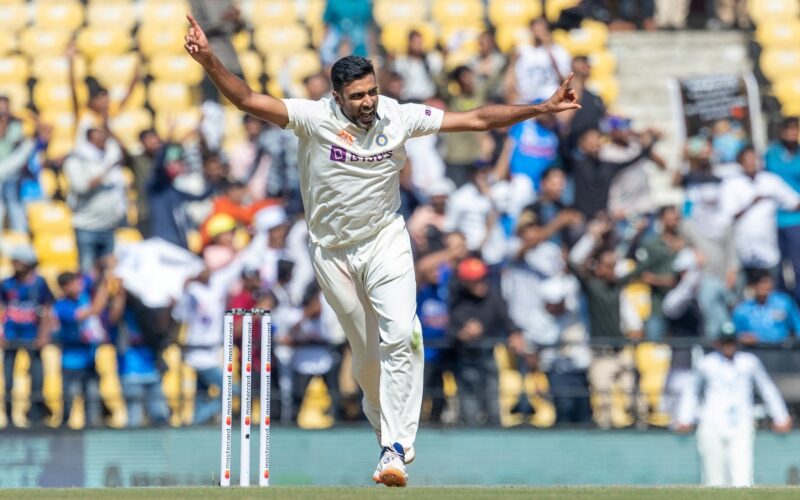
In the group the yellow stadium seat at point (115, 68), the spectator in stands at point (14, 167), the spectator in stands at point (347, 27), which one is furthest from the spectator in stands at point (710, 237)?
the spectator in stands at point (14, 167)

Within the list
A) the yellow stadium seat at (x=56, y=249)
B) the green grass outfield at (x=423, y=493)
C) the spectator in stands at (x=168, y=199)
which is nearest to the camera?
the green grass outfield at (x=423, y=493)

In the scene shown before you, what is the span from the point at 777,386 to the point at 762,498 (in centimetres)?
587

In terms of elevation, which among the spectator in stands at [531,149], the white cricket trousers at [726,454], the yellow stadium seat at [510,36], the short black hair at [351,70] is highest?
the yellow stadium seat at [510,36]

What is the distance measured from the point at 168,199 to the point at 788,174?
19.7ft

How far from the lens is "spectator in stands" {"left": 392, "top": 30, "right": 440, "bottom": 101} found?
16391 mm

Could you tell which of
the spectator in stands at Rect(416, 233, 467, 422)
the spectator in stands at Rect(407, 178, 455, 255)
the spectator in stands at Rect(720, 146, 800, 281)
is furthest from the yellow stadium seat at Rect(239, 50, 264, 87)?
the spectator in stands at Rect(720, 146, 800, 281)

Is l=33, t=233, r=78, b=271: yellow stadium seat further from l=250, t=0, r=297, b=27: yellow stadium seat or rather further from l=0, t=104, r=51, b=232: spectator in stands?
l=250, t=0, r=297, b=27: yellow stadium seat

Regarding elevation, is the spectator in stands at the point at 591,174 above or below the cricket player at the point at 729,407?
above

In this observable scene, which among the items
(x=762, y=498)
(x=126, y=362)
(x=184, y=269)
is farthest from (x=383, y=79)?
(x=762, y=498)

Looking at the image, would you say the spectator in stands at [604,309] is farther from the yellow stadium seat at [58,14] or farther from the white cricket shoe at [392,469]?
the yellow stadium seat at [58,14]

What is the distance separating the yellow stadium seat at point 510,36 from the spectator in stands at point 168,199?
380 cm

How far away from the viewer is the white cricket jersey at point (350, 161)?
8523 mm

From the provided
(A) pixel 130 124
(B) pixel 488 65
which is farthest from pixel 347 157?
(A) pixel 130 124

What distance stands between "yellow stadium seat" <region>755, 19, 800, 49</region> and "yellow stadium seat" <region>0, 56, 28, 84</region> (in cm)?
807
